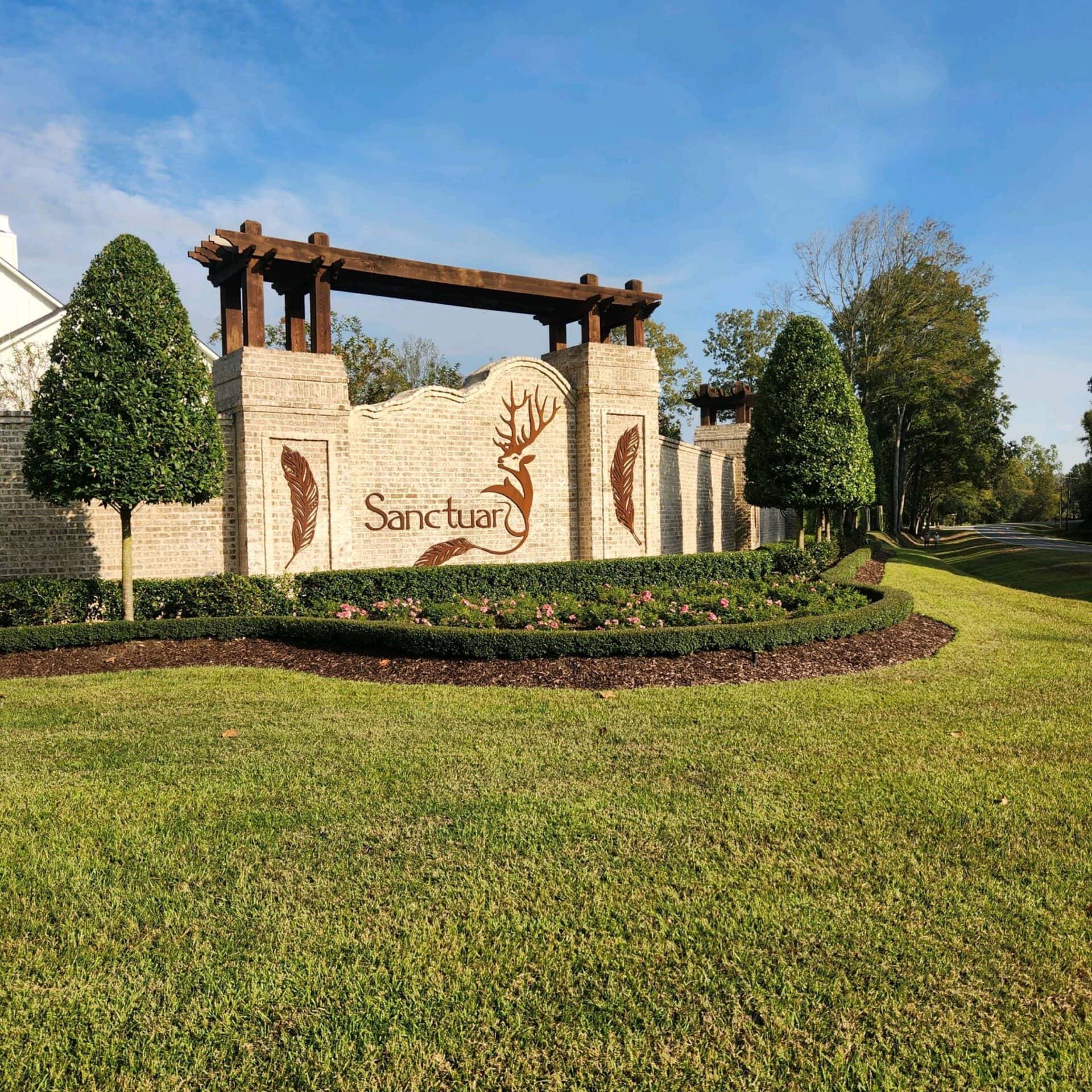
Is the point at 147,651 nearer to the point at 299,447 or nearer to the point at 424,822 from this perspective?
the point at 299,447

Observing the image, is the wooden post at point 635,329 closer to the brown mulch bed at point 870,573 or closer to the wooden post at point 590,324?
the wooden post at point 590,324

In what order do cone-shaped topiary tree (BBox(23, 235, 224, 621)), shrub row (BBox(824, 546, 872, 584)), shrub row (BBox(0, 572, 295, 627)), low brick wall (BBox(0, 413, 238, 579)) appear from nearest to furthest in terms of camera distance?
cone-shaped topiary tree (BBox(23, 235, 224, 621)) → shrub row (BBox(0, 572, 295, 627)) → low brick wall (BBox(0, 413, 238, 579)) → shrub row (BBox(824, 546, 872, 584))

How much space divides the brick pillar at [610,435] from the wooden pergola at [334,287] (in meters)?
0.63

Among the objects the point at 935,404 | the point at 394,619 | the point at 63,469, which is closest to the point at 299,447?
the point at 63,469

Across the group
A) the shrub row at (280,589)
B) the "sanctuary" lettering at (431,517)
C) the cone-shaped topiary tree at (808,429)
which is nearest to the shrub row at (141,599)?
the shrub row at (280,589)

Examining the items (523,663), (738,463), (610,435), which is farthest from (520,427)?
(738,463)

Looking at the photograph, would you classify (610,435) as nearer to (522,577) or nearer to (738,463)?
(522,577)

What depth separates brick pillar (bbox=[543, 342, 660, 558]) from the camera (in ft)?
54.2

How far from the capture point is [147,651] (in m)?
9.71

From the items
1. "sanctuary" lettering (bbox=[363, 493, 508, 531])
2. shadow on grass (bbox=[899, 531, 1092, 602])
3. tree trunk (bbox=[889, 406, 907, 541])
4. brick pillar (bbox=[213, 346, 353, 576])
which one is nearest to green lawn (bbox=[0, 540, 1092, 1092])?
brick pillar (bbox=[213, 346, 353, 576])

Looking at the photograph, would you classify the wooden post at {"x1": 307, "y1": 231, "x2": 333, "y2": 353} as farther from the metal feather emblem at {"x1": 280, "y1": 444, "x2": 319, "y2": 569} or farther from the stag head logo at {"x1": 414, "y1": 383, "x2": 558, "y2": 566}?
the stag head logo at {"x1": 414, "y1": 383, "x2": 558, "y2": 566}

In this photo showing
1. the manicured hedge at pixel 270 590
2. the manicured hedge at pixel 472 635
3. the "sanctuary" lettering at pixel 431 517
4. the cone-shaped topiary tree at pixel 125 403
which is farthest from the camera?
the "sanctuary" lettering at pixel 431 517

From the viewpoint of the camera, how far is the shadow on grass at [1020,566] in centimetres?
1788

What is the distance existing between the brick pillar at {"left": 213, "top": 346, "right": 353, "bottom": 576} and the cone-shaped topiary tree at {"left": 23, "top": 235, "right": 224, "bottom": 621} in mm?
1710
